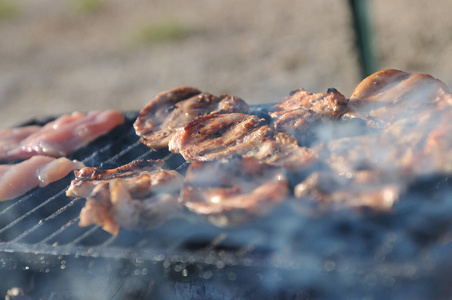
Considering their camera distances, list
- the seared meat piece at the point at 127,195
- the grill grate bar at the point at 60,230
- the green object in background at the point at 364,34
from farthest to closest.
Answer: the green object in background at the point at 364,34 < the grill grate bar at the point at 60,230 < the seared meat piece at the point at 127,195

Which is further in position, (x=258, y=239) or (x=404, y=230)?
(x=258, y=239)

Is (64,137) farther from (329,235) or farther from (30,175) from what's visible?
(329,235)

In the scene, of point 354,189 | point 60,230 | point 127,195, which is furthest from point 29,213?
point 354,189

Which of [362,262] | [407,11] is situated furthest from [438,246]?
[407,11]

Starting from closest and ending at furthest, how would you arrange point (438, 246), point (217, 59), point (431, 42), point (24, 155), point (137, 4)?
point (438, 246) → point (24, 155) → point (431, 42) → point (217, 59) → point (137, 4)

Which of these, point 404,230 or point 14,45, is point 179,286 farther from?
point 14,45

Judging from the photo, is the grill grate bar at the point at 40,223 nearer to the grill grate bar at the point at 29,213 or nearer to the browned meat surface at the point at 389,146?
the grill grate bar at the point at 29,213

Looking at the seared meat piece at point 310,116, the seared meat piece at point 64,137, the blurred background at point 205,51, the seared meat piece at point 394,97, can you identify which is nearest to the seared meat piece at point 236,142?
the seared meat piece at point 310,116
